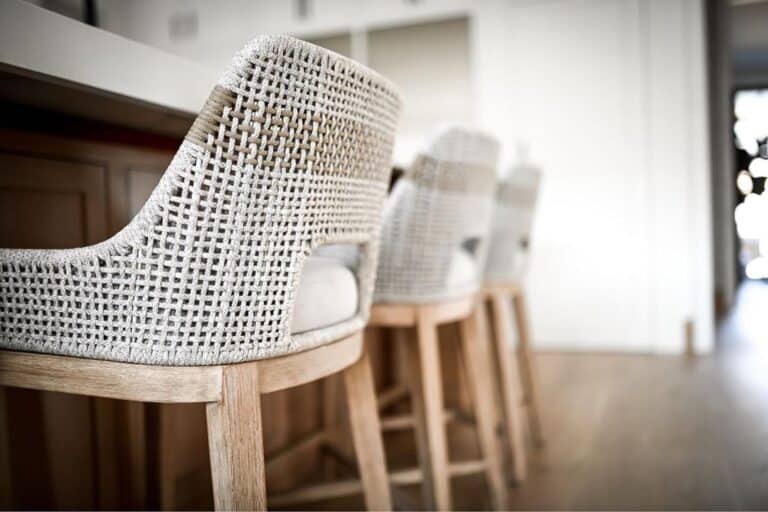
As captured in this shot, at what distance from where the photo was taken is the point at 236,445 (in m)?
0.72

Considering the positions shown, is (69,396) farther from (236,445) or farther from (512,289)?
(512,289)

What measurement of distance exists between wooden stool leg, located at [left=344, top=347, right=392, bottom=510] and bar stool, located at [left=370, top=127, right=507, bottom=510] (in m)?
0.22

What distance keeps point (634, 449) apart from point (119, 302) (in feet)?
5.50

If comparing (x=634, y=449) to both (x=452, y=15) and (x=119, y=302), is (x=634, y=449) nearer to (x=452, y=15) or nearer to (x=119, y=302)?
(x=119, y=302)

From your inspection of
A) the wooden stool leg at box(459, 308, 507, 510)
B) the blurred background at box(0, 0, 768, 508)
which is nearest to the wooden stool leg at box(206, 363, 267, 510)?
the wooden stool leg at box(459, 308, 507, 510)

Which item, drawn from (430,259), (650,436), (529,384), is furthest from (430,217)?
(650,436)

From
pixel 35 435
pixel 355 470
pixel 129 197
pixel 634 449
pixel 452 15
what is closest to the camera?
pixel 35 435

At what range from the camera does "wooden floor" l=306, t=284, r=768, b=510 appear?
157cm

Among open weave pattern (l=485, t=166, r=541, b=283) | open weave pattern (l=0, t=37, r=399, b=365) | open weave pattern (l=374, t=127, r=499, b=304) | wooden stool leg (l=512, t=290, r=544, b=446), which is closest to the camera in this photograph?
open weave pattern (l=0, t=37, r=399, b=365)

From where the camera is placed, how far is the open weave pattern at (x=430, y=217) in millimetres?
1212

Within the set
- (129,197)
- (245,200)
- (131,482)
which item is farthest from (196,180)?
(131,482)

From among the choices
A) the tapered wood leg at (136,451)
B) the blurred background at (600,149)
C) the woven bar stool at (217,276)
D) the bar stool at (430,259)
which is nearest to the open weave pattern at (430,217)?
the bar stool at (430,259)

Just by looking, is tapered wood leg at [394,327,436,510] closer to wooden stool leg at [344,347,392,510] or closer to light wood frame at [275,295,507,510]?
light wood frame at [275,295,507,510]

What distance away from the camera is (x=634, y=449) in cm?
190
